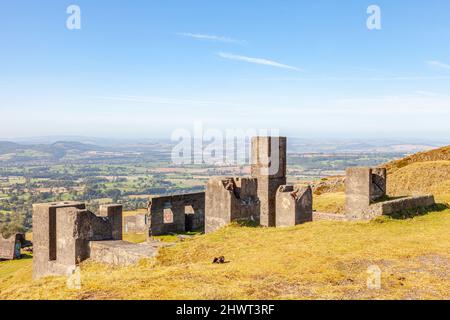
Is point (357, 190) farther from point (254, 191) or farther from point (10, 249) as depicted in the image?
point (10, 249)

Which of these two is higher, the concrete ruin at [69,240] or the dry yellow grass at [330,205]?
the concrete ruin at [69,240]

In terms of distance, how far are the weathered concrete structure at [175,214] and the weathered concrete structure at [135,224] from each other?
246 inches

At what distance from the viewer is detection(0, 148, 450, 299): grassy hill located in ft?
37.8

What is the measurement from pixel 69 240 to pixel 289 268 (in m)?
9.39

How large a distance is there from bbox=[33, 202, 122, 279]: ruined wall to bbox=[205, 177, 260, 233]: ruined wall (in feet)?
21.8

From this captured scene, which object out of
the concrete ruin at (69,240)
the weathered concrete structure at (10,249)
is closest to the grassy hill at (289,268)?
the concrete ruin at (69,240)

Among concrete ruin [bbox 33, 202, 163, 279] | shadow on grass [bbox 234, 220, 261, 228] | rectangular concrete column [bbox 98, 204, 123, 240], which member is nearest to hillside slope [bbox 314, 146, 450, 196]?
shadow on grass [bbox 234, 220, 261, 228]

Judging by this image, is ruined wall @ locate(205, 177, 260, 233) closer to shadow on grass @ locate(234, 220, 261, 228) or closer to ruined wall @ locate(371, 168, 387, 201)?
shadow on grass @ locate(234, 220, 261, 228)

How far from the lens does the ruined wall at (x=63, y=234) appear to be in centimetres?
1770

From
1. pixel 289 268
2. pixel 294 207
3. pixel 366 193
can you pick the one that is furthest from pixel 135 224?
pixel 289 268

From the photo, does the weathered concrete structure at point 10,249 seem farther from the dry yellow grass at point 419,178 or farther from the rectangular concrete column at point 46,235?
the dry yellow grass at point 419,178
